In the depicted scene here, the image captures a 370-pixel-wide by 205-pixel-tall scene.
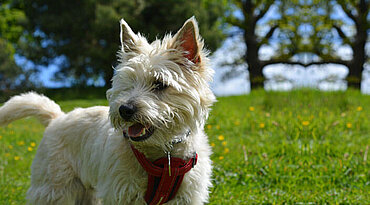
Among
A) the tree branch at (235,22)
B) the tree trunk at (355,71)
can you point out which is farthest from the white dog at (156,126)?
the tree branch at (235,22)

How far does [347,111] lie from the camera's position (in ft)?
29.1

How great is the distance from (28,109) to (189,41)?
2638 mm

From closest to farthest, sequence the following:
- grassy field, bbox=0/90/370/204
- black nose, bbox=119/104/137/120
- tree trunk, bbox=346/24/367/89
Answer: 1. black nose, bbox=119/104/137/120
2. grassy field, bbox=0/90/370/204
3. tree trunk, bbox=346/24/367/89

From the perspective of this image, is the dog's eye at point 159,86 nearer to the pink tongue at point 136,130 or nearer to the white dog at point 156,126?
the white dog at point 156,126

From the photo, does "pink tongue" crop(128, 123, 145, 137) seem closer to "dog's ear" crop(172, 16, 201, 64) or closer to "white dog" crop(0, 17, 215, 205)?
"white dog" crop(0, 17, 215, 205)

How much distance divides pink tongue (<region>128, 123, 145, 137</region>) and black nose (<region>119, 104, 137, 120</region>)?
0.17 meters

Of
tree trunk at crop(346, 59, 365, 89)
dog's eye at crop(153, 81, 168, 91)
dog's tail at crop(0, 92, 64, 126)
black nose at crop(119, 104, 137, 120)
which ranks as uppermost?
dog's eye at crop(153, 81, 168, 91)

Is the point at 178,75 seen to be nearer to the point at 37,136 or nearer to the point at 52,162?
the point at 52,162

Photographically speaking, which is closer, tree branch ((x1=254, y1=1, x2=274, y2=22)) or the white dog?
the white dog

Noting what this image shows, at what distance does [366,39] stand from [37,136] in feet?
60.0

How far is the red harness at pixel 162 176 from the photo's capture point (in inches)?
138

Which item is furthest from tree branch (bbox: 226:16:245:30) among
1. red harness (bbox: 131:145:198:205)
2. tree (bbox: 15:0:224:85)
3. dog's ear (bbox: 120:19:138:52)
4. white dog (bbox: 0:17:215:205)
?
red harness (bbox: 131:145:198:205)

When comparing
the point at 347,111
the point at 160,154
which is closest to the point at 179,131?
the point at 160,154

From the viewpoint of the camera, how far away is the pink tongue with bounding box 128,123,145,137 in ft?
11.0
